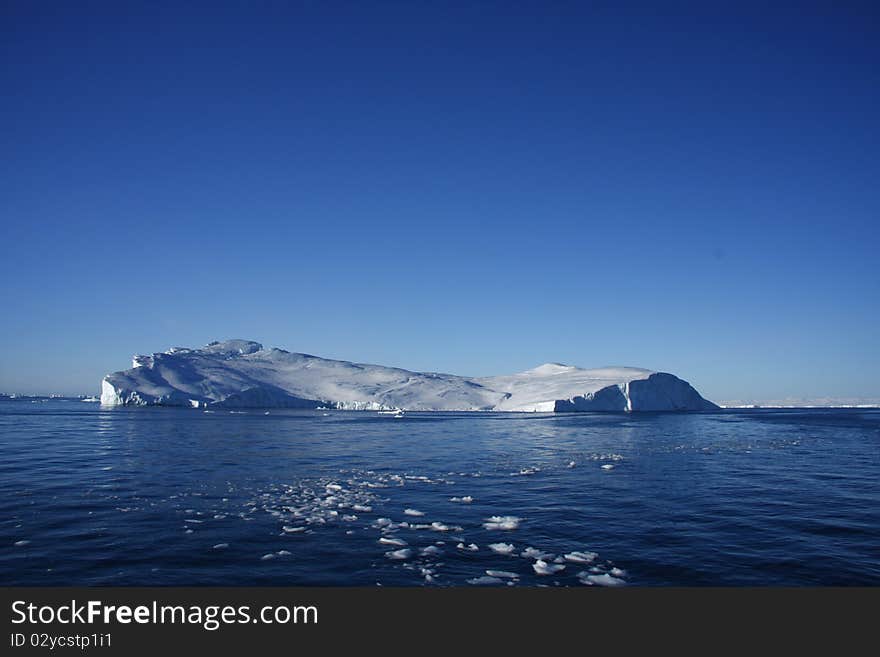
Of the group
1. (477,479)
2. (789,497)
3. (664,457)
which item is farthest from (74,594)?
(664,457)

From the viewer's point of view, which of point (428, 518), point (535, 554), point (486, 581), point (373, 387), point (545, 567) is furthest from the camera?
point (373, 387)

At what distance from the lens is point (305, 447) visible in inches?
1410

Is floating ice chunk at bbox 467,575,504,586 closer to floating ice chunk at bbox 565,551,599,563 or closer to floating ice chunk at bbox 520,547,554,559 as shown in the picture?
floating ice chunk at bbox 520,547,554,559

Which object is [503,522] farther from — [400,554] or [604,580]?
[604,580]

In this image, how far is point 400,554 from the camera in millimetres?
11789

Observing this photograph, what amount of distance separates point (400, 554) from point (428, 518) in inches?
141

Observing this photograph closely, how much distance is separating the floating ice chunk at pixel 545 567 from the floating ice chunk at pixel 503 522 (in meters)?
2.88

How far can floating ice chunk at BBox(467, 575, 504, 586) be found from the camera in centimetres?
1006

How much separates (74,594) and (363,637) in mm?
5210

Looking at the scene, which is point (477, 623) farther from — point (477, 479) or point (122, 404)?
point (122, 404)

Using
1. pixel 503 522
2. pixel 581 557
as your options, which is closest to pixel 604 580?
pixel 581 557

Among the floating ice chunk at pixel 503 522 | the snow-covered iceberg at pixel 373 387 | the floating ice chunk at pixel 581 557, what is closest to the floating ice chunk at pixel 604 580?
the floating ice chunk at pixel 581 557

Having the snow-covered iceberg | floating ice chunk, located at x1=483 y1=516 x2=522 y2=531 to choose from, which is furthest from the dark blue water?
the snow-covered iceberg

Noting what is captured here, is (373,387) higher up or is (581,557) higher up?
(373,387)
